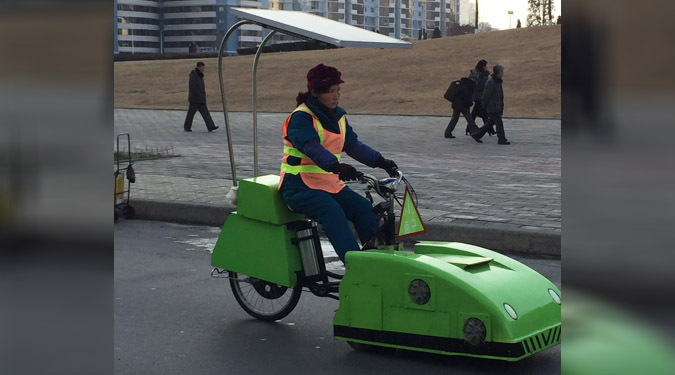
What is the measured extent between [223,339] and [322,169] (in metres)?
1.15

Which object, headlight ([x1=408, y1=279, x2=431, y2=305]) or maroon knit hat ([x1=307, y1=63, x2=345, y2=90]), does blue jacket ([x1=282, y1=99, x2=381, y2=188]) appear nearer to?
maroon knit hat ([x1=307, y1=63, x2=345, y2=90])

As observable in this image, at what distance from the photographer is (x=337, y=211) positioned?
5.25 meters

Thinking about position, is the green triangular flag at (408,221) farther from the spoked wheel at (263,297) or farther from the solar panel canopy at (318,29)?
the solar panel canopy at (318,29)

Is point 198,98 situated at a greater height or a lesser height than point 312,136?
greater

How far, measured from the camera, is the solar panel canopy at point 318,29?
6.54 m

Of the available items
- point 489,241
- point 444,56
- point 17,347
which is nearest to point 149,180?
point 489,241

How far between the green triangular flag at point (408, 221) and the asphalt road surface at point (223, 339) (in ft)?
2.18

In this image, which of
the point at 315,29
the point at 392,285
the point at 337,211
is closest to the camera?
the point at 392,285

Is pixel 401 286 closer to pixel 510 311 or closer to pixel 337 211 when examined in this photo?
pixel 510 311

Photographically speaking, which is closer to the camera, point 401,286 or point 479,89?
point 401,286

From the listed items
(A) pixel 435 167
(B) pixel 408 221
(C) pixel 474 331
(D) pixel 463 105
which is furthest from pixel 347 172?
(D) pixel 463 105

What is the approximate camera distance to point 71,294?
1.14m

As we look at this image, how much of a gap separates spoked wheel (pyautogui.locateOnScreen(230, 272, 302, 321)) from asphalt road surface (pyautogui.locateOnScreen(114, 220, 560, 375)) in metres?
0.07

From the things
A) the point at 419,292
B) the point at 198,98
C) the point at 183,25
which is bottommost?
the point at 419,292
